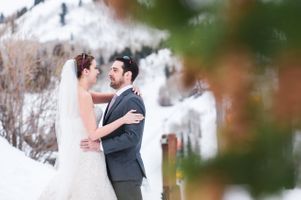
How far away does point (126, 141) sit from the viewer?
6.06 ft

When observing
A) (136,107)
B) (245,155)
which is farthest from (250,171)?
(136,107)

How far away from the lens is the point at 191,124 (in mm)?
370

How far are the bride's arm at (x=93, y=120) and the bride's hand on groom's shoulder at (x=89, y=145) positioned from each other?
0.09ft

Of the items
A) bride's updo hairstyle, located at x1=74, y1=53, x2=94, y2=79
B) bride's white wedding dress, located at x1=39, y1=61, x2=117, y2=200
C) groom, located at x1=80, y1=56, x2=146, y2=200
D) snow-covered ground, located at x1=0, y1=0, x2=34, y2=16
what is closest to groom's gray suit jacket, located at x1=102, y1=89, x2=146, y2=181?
groom, located at x1=80, y1=56, x2=146, y2=200

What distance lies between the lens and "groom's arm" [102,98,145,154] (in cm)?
185

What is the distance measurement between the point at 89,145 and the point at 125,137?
10.1 inches

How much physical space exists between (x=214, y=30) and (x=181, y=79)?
3cm

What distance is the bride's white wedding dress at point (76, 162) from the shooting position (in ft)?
6.81

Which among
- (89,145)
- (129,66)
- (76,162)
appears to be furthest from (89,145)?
(129,66)

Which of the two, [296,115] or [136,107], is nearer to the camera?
[296,115]

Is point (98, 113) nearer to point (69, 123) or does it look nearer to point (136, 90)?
point (69, 123)

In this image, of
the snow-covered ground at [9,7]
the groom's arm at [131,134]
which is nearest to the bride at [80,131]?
the groom's arm at [131,134]

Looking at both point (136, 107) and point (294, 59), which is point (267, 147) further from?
point (136, 107)

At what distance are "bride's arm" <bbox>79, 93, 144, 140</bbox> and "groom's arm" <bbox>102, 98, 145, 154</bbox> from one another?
0.07 ft
